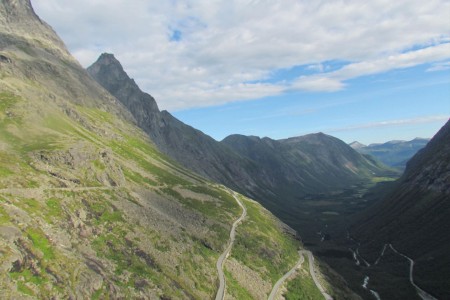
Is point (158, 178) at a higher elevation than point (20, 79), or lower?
lower

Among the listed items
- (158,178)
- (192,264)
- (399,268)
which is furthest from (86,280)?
(399,268)

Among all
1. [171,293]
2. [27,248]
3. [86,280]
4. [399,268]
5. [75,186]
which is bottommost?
[399,268]

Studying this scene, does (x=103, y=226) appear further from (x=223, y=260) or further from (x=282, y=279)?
(x=282, y=279)

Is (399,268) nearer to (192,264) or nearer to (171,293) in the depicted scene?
(192,264)

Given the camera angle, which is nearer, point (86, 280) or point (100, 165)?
point (86, 280)

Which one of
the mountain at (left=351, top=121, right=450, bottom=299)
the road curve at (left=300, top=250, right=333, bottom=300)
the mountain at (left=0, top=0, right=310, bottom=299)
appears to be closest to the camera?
the mountain at (left=0, top=0, right=310, bottom=299)

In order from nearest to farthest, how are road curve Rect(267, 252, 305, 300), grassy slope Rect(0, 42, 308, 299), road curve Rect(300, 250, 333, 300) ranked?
grassy slope Rect(0, 42, 308, 299)
road curve Rect(267, 252, 305, 300)
road curve Rect(300, 250, 333, 300)

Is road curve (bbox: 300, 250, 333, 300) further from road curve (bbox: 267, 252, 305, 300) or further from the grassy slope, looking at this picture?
the grassy slope

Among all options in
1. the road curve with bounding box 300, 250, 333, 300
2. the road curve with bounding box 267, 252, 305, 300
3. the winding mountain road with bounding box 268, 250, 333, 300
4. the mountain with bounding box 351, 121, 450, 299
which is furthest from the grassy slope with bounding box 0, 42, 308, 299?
the mountain with bounding box 351, 121, 450, 299

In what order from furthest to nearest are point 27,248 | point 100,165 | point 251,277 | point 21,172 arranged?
point 100,165
point 251,277
point 21,172
point 27,248
